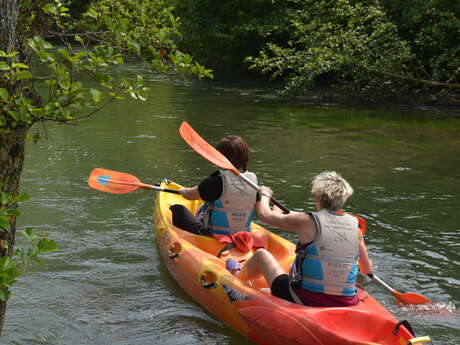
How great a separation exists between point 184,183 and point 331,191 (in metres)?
4.79

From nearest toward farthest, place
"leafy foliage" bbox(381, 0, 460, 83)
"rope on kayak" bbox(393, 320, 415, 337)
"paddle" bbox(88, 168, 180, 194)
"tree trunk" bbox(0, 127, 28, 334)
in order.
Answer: "tree trunk" bbox(0, 127, 28, 334) < "rope on kayak" bbox(393, 320, 415, 337) < "paddle" bbox(88, 168, 180, 194) < "leafy foliage" bbox(381, 0, 460, 83)

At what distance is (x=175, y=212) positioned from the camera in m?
5.55

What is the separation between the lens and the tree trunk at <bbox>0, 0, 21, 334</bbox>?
8.89 feet

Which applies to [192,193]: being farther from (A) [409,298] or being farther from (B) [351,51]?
(B) [351,51]

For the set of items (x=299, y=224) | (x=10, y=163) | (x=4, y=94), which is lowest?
(x=299, y=224)

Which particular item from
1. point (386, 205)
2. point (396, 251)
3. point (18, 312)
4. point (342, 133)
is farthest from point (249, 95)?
point (18, 312)

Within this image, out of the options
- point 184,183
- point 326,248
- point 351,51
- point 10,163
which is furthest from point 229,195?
point 351,51

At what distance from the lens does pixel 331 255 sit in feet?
12.3

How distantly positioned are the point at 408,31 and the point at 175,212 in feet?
42.3

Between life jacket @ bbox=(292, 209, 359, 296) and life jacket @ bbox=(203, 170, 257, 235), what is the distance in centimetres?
114

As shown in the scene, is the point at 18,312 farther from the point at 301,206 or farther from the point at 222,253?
the point at 301,206

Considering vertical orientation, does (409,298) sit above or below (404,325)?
below

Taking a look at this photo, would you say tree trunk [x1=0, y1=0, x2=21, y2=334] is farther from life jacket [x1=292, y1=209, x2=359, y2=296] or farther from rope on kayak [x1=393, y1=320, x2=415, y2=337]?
rope on kayak [x1=393, y1=320, x2=415, y2=337]

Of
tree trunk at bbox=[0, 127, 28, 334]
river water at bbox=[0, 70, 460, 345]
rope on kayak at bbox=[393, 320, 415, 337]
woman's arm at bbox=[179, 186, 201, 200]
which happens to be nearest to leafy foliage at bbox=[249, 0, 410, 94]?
river water at bbox=[0, 70, 460, 345]
